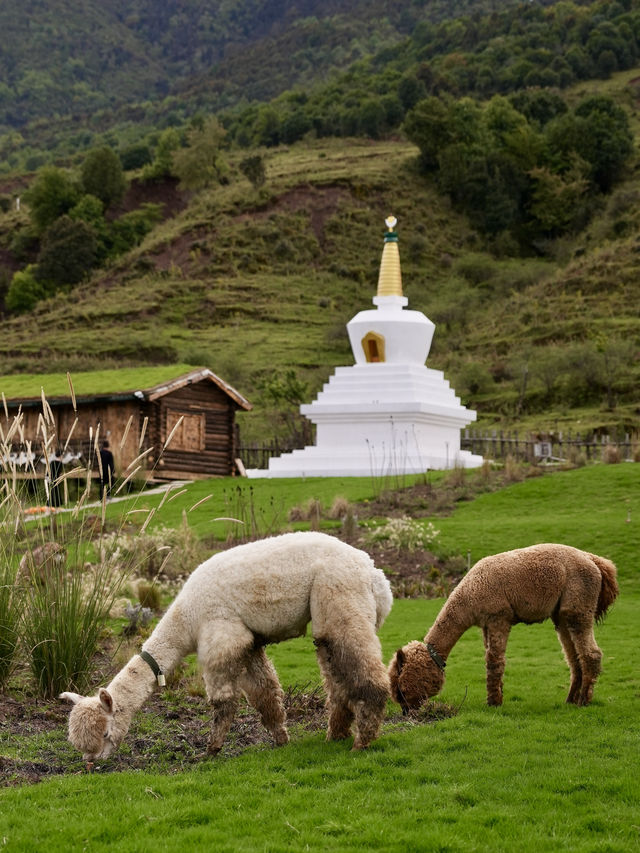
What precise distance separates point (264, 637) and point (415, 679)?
1.49 m

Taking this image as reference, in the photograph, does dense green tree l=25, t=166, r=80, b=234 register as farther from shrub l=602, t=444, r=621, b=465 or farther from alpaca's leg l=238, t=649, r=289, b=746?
alpaca's leg l=238, t=649, r=289, b=746

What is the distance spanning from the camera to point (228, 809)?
6797 mm

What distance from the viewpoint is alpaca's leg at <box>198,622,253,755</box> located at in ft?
26.2

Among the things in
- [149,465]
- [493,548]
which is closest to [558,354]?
[149,465]

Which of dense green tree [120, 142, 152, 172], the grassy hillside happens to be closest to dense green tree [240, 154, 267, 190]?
the grassy hillside

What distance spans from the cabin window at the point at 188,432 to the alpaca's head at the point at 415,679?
75.6 ft

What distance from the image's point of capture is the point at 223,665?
7.99 metres

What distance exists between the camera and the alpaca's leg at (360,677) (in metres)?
7.77

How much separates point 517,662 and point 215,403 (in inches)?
876

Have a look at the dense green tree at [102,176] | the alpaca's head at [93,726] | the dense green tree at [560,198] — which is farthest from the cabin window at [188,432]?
the dense green tree at [102,176]

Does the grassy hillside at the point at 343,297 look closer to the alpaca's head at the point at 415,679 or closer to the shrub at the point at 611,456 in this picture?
the shrub at the point at 611,456

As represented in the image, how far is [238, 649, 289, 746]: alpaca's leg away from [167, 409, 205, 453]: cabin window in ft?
77.3

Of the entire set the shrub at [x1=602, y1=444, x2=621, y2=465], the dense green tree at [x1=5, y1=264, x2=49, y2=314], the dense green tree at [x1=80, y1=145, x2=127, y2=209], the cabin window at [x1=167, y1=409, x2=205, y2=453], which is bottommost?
the shrub at [x1=602, y1=444, x2=621, y2=465]

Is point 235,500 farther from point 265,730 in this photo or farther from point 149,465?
point 265,730
